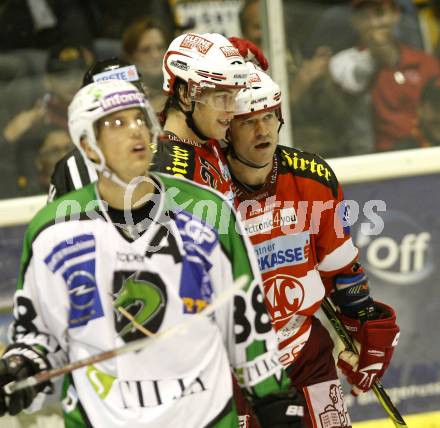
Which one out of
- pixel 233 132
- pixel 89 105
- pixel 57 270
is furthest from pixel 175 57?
pixel 57 270

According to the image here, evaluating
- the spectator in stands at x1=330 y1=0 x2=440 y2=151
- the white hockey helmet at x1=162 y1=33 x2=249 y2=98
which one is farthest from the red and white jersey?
the spectator in stands at x1=330 y1=0 x2=440 y2=151

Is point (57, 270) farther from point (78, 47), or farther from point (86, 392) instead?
point (78, 47)

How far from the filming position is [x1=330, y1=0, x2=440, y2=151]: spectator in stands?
5.34 meters

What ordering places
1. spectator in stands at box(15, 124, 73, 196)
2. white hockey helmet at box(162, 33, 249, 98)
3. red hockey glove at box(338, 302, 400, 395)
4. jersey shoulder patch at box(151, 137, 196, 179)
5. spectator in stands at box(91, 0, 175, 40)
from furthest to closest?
1. spectator in stands at box(91, 0, 175, 40)
2. spectator in stands at box(15, 124, 73, 196)
3. red hockey glove at box(338, 302, 400, 395)
4. white hockey helmet at box(162, 33, 249, 98)
5. jersey shoulder patch at box(151, 137, 196, 179)

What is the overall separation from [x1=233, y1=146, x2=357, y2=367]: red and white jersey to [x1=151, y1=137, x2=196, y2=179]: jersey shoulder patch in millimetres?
315

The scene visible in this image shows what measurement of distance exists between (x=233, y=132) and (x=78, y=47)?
167 centimetres

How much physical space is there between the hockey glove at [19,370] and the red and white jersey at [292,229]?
1113 mm

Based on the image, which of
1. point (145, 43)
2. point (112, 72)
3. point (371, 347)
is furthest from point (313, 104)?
point (371, 347)

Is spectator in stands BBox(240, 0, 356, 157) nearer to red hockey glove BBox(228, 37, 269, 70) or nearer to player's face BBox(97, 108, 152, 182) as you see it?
red hockey glove BBox(228, 37, 269, 70)

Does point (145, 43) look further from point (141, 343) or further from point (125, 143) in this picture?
point (141, 343)

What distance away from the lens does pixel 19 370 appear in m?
2.78

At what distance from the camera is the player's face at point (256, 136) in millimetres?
3637

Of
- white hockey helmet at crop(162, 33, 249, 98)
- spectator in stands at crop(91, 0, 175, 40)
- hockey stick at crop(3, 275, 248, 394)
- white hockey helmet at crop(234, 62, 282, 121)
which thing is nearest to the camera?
hockey stick at crop(3, 275, 248, 394)

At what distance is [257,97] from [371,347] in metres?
0.98
